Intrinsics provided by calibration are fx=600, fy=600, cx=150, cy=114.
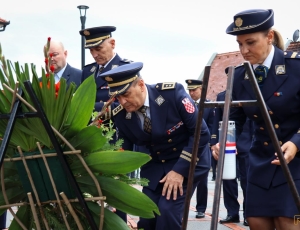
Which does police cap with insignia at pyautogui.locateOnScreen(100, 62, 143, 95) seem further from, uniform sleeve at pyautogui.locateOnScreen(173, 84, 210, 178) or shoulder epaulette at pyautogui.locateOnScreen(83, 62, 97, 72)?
shoulder epaulette at pyautogui.locateOnScreen(83, 62, 97, 72)

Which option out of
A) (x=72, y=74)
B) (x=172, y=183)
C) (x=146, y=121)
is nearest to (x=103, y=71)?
(x=72, y=74)

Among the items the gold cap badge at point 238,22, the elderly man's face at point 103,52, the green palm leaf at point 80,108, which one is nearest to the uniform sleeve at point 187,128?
the gold cap badge at point 238,22

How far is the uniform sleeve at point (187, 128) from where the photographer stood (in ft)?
13.9

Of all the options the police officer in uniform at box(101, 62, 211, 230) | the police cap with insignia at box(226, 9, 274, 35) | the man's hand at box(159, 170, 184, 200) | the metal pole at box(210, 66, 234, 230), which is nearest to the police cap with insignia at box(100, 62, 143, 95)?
the police officer in uniform at box(101, 62, 211, 230)

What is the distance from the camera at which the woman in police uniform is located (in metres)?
3.67

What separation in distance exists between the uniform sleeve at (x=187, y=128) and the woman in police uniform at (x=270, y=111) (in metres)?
0.47

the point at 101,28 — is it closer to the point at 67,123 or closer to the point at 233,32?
the point at 233,32

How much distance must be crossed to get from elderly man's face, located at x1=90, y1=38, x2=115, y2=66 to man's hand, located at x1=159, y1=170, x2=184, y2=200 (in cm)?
194

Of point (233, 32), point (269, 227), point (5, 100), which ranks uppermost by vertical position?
point (233, 32)

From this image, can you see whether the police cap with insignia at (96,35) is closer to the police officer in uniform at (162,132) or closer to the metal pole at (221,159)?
the police officer in uniform at (162,132)

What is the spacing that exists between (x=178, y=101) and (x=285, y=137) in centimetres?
93

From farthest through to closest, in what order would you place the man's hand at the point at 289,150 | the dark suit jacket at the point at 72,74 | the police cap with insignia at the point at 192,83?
the police cap with insignia at the point at 192,83, the dark suit jacket at the point at 72,74, the man's hand at the point at 289,150

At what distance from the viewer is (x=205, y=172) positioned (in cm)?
451

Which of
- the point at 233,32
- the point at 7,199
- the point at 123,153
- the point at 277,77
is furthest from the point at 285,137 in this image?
the point at 7,199
